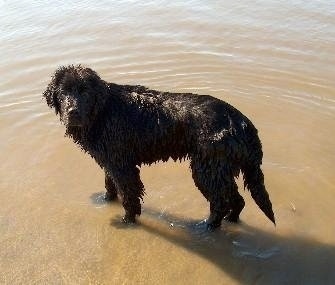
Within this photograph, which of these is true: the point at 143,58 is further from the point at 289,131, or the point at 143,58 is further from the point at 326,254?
the point at 326,254

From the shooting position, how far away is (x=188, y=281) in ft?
15.9

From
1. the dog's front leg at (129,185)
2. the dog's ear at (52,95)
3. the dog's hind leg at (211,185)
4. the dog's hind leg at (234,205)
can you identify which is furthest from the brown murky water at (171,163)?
the dog's ear at (52,95)

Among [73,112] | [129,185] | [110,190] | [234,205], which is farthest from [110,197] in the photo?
[73,112]

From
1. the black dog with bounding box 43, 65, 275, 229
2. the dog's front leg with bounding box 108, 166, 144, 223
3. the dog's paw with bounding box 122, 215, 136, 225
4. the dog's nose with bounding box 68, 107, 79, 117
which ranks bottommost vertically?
the dog's paw with bounding box 122, 215, 136, 225

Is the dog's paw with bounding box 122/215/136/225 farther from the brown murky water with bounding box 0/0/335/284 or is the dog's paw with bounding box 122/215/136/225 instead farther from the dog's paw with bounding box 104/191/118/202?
the dog's paw with bounding box 104/191/118/202

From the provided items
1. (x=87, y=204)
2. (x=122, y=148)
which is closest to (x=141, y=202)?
(x=87, y=204)

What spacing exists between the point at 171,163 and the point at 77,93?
217cm

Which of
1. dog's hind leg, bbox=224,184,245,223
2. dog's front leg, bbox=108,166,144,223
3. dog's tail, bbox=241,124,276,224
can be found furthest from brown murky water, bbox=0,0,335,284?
dog's tail, bbox=241,124,276,224

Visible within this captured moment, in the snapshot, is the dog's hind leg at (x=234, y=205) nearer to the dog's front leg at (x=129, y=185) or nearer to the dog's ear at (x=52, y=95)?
the dog's front leg at (x=129, y=185)

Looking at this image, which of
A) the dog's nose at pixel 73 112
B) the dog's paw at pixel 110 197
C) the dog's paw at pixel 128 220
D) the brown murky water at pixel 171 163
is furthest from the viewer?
the dog's paw at pixel 110 197

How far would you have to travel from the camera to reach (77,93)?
470 centimetres

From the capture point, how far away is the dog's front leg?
5.20m

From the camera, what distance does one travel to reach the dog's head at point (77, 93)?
464 centimetres

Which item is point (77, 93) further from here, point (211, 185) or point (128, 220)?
point (128, 220)
